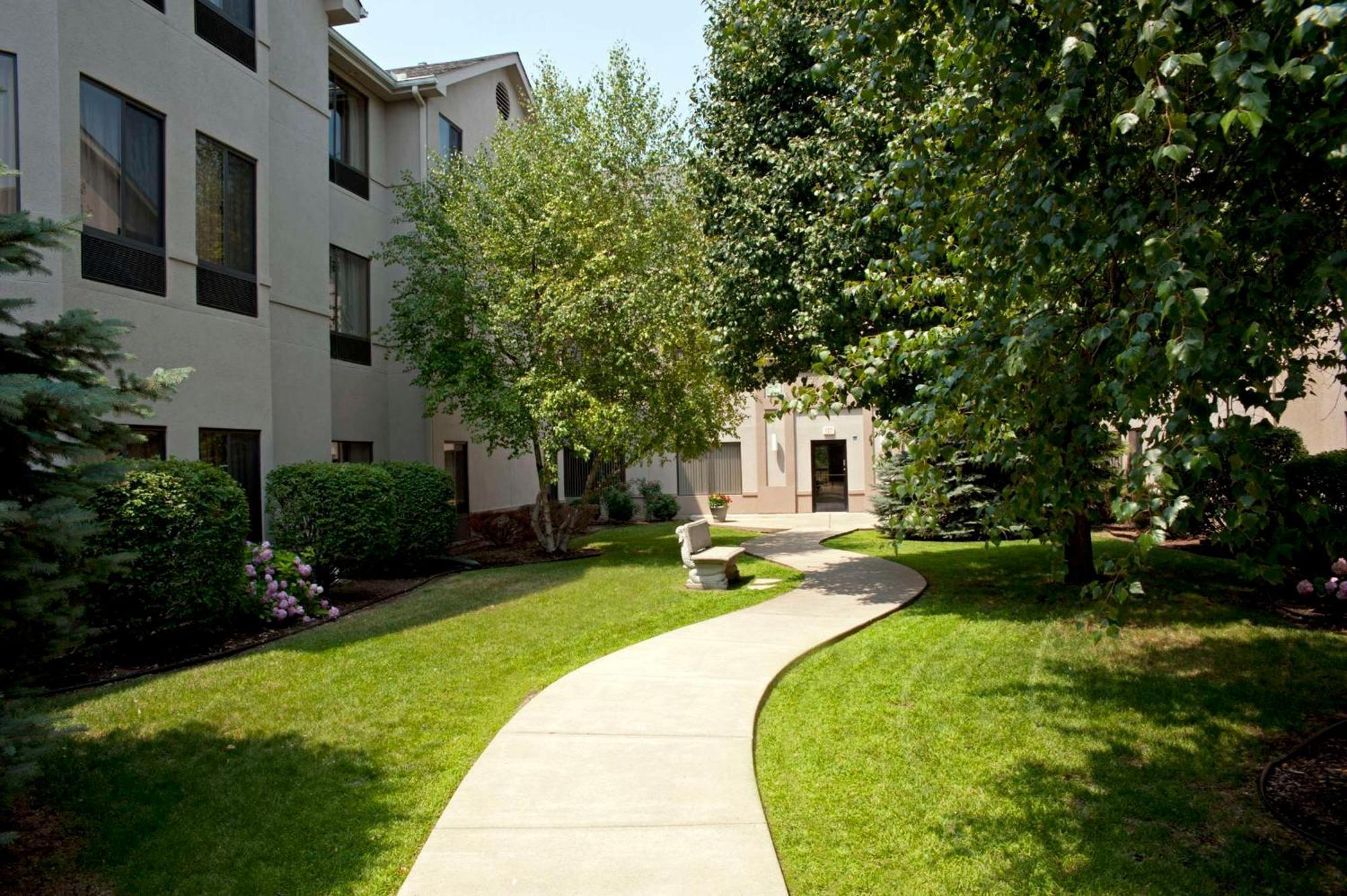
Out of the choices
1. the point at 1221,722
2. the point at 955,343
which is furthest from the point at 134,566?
the point at 1221,722

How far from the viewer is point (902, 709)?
21.0 feet

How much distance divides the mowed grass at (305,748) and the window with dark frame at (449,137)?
40.2 ft

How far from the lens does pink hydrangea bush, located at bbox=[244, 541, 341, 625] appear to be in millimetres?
9164

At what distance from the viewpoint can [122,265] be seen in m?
9.29

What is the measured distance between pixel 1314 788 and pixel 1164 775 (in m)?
0.76

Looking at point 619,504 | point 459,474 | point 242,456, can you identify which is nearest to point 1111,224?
point 242,456

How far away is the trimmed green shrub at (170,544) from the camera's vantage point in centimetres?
740

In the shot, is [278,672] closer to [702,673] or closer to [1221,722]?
[702,673]

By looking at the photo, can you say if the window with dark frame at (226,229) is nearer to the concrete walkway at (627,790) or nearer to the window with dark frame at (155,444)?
the window with dark frame at (155,444)

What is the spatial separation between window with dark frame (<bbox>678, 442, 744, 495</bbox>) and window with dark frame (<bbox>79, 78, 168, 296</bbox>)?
67.1 ft

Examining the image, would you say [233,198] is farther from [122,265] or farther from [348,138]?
[348,138]

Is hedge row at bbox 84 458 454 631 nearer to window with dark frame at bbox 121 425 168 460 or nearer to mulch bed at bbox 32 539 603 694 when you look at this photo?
mulch bed at bbox 32 539 603 694

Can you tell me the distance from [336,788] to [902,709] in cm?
404

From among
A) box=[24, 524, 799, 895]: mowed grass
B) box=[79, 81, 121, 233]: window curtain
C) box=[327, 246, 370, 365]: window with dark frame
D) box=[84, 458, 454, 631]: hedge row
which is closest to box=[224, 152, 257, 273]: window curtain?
box=[79, 81, 121, 233]: window curtain
